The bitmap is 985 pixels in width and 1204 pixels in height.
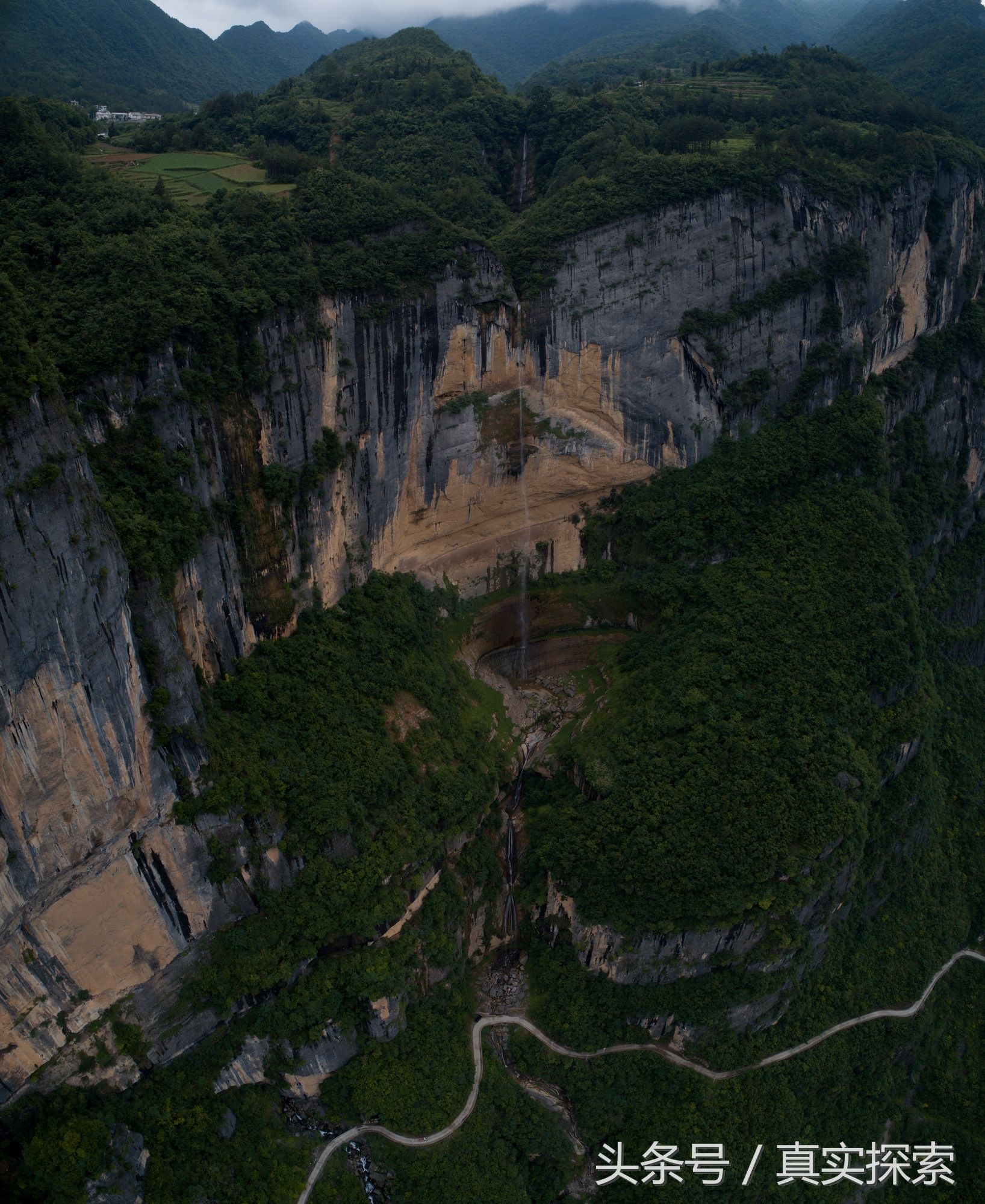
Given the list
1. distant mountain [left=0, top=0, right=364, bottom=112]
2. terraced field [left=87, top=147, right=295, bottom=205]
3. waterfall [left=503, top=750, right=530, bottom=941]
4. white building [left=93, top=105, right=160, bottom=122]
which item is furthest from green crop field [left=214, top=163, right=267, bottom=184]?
waterfall [left=503, top=750, right=530, bottom=941]

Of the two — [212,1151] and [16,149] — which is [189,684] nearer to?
[212,1151]

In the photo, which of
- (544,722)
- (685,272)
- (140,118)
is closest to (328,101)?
(140,118)

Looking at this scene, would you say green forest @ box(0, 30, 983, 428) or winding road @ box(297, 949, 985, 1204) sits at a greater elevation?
green forest @ box(0, 30, 983, 428)

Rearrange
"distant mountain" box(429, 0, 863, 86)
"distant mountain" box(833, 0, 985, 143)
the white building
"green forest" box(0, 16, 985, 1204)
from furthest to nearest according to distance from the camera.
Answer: "distant mountain" box(429, 0, 863, 86) < "distant mountain" box(833, 0, 985, 143) < the white building < "green forest" box(0, 16, 985, 1204)

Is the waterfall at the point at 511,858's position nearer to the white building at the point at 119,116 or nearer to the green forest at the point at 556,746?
the green forest at the point at 556,746

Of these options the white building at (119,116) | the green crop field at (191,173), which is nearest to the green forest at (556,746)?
the green crop field at (191,173)

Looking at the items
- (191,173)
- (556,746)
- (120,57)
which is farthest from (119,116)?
(556,746)

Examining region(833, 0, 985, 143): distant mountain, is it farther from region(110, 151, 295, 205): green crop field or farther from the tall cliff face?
region(110, 151, 295, 205): green crop field

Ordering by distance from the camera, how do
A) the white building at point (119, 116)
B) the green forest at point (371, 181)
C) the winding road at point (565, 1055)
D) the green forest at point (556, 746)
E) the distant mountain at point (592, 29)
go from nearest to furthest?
the green forest at point (556, 746)
the green forest at point (371, 181)
the winding road at point (565, 1055)
the white building at point (119, 116)
the distant mountain at point (592, 29)
